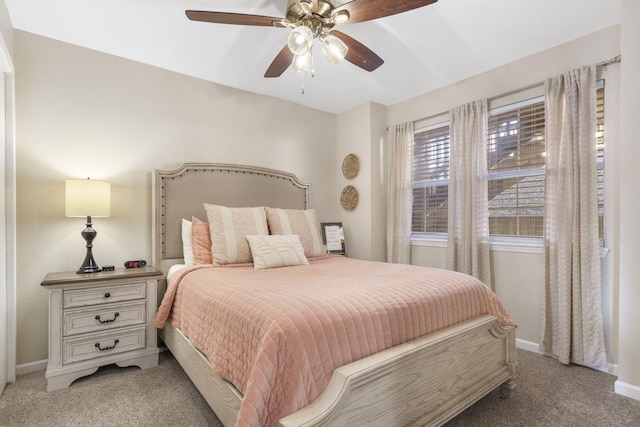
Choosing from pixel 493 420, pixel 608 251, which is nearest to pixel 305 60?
pixel 493 420

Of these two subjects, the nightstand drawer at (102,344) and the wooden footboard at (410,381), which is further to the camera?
the nightstand drawer at (102,344)

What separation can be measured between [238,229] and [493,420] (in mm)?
2116

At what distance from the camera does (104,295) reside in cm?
219

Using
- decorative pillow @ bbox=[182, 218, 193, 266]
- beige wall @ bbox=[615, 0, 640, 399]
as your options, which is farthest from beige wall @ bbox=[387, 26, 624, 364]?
decorative pillow @ bbox=[182, 218, 193, 266]

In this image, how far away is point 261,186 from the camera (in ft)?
11.2

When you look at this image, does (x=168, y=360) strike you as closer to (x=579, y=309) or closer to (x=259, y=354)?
(x=259, y=354)

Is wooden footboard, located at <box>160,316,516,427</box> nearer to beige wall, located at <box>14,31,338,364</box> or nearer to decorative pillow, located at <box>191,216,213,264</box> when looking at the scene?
decorative pillow, located at <box>191,216,213,264</box>

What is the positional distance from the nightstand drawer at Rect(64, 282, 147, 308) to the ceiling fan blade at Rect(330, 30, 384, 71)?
7.22ft

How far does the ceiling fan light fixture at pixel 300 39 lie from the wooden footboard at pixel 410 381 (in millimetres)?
1635

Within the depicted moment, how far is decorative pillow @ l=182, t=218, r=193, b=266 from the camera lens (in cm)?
263

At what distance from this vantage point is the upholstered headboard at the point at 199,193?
275 cm

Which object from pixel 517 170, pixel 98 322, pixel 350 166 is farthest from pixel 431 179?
pixel 98 322

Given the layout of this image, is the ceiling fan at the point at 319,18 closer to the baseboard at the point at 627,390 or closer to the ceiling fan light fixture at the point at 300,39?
the ceiling fan light fixture at the point at 300,39

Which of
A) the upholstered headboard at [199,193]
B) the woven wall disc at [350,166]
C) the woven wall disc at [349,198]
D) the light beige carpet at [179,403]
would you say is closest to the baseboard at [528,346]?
the light beige carpet at [179,403]
